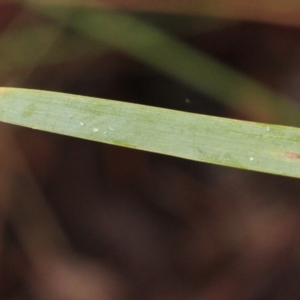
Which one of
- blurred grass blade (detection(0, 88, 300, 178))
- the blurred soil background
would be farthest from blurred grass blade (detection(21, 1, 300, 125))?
blurred grass blade (detection(0, 88, 300, 178))

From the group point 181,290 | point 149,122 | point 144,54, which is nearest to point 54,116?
point 149,122

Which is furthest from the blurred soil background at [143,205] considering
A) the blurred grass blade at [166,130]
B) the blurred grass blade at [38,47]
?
the blurred grass blade at [166,130]

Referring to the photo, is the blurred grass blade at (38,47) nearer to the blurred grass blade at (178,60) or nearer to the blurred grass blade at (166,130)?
the blurred grass blade at (178,60)

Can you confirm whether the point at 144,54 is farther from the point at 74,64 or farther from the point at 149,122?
the point at 149,122

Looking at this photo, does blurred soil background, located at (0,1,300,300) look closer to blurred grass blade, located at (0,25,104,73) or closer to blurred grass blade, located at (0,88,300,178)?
blurred grass blade, located at (0,25,104,73)

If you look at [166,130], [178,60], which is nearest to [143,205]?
[178,60]
